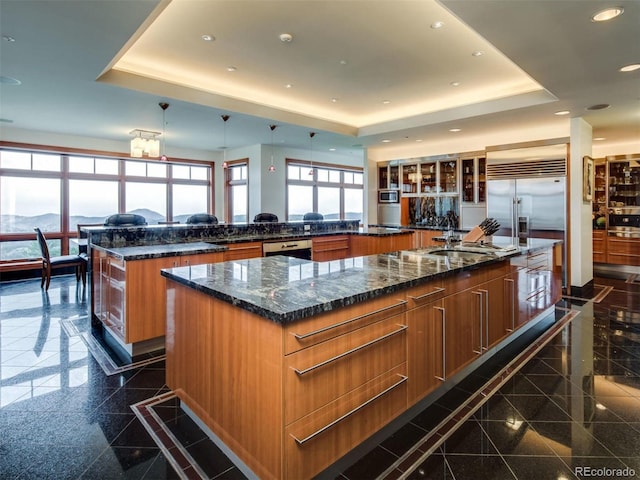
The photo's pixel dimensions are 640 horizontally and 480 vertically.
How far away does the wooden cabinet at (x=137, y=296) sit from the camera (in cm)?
312

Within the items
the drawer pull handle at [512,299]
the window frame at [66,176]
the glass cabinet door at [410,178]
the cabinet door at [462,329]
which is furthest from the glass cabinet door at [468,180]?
the window frame at [66,176]

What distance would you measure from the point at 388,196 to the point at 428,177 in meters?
0.97

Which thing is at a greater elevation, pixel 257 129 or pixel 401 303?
pixel 257 129

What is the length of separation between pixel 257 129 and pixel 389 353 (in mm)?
5378

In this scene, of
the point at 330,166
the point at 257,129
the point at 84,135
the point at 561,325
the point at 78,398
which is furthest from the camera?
the point at 330,166

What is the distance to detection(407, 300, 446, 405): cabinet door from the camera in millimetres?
2045

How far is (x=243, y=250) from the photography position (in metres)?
4.38

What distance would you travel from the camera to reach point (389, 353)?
1.88 metres

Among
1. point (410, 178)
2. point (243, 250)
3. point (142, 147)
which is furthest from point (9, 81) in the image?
point (410, 178)

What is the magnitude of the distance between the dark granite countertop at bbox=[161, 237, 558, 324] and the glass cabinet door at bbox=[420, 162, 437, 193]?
4.95m

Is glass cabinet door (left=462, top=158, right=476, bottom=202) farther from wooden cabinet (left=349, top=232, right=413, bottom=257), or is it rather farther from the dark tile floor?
the dark tile floor

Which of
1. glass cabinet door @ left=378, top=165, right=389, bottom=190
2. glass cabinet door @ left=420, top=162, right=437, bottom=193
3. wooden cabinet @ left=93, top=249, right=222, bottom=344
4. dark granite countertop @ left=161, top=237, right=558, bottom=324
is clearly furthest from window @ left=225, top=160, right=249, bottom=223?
dark granite countertop @ left=161, top=237, right=558, bottom=324

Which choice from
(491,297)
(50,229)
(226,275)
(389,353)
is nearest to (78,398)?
(226,275)

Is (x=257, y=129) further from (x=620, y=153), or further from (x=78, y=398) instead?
(x=620, y=153)
